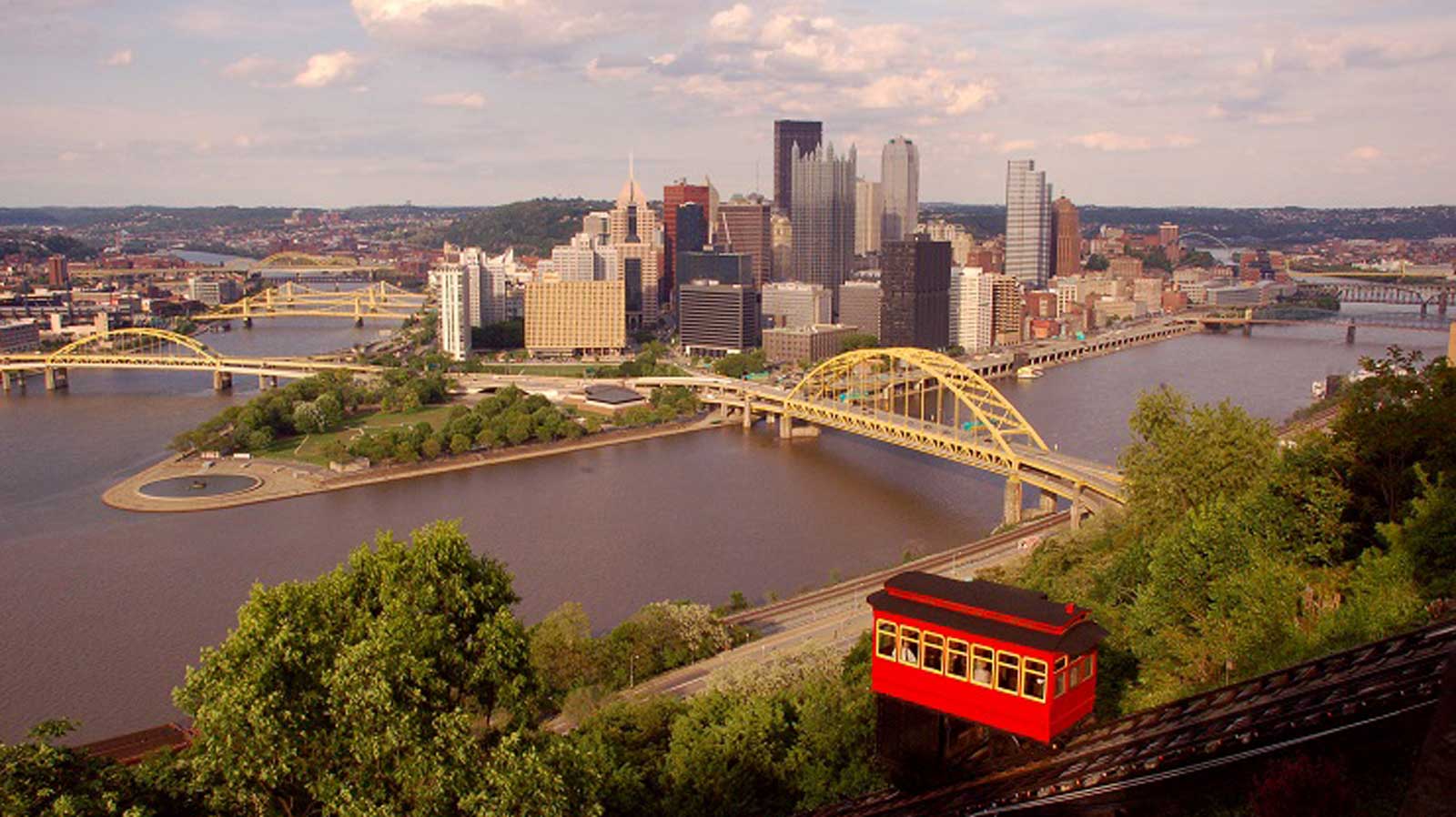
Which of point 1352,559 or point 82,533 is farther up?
point 1352,559

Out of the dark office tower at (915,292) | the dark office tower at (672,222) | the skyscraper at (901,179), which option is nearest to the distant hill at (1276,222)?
the skyscraper at (901,179)

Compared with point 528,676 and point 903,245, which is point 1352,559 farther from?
point 903,245

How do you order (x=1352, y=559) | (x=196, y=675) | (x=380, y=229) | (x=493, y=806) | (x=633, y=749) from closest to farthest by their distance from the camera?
(x=493, y=806), (x=196, y=675), (x=633, y=749), (x=1352, y=559), (x=380, y=229)

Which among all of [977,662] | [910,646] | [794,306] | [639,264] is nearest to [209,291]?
[639,264]

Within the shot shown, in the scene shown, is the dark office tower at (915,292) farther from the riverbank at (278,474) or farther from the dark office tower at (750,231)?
the riverbank at (278,474)

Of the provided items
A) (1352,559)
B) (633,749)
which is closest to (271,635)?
(633,749)

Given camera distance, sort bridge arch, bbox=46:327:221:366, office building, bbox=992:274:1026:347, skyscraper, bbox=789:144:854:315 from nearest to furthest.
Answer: bridge arch, bbox=46:327:221:366
office building, bbox=992:274:1026:347
skyscraper, bbox=789:144:854:315

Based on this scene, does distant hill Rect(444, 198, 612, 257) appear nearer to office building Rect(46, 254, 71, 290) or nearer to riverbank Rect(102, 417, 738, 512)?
office building Rect(46, 254, 71, 290)

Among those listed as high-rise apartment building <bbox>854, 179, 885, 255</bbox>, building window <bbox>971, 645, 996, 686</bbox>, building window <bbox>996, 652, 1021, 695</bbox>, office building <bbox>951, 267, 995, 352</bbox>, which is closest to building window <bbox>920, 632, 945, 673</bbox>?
building window <bbox>971, 645, 996, 686</bbox>
